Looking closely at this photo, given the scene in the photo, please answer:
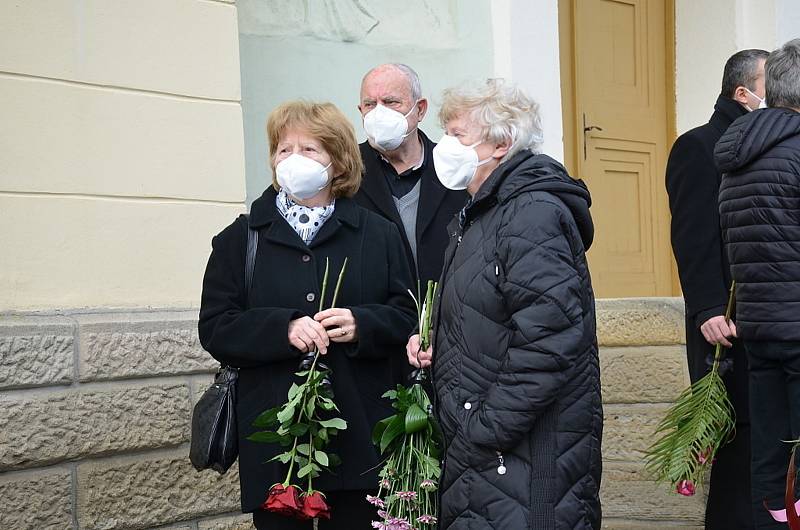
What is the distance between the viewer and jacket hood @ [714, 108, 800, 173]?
11.9ft

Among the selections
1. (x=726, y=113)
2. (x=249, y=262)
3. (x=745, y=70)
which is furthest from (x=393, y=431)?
(x=745, y=70)

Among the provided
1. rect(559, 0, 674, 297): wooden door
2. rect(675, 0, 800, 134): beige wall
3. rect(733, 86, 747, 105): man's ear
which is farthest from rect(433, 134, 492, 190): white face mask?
rect(675, 0, 800, 134): beige wall

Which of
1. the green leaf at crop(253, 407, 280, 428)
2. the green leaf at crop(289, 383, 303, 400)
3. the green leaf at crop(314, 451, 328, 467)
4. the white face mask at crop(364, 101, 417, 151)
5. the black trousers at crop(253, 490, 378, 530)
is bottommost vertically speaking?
the black trousers at crop(253, 490, 378, 530)

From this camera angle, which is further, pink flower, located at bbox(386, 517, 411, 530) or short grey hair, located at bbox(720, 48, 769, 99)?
short grey hair, located at bbox(720, 48, 769, 99)

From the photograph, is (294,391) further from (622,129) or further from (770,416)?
(622,129)

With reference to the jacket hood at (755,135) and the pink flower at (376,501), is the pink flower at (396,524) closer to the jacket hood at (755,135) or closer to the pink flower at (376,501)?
the pink flower at (376,501)

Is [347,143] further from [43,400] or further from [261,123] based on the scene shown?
[261,123]

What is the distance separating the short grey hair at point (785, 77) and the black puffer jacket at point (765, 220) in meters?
0.07

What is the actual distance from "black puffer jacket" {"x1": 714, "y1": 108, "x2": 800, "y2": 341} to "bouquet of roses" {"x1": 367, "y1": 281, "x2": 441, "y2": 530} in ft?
3.76

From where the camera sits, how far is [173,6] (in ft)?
15.1

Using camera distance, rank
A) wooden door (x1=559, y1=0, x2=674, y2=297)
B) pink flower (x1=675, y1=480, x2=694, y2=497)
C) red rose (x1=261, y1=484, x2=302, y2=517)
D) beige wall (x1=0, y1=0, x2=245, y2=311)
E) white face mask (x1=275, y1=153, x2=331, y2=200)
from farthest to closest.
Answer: wooden door (x1=559, y1=0, x2=674, y2=297)
beige wall (x1=0, y1=0, x2=245, y2=311)
pink flower (x1=675, y1=480, x2=694, y2=497)
white face mask (x1=275, y1=153, x2=331, y2=200)
red rose (x1=261, y1=484, x2=302, y2=517)

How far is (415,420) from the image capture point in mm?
3068

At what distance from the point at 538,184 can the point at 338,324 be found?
742 mm

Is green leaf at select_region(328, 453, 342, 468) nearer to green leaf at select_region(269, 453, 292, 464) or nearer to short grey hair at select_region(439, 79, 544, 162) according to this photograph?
green leaf at select_region(269, 453, 292, 464)
